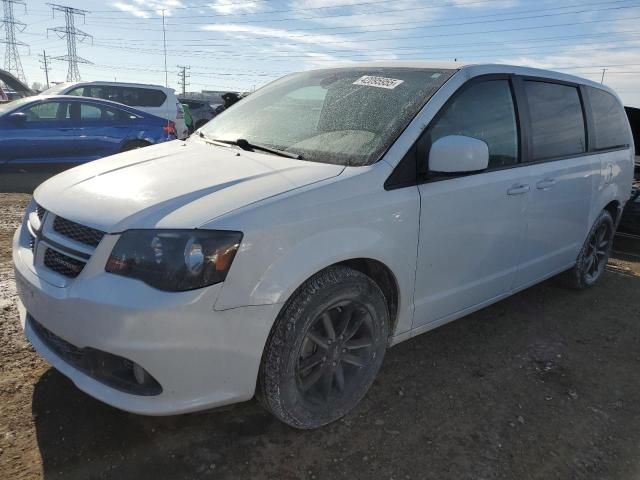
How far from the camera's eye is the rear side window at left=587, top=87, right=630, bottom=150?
4.35 m

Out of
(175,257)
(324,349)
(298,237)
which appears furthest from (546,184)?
(175,257)

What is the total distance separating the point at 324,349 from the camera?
2.48 metres

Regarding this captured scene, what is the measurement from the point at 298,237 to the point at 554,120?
8.41 feet

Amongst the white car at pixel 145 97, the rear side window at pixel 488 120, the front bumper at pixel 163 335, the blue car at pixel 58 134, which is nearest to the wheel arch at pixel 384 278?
the front bumper at pixel 163 335

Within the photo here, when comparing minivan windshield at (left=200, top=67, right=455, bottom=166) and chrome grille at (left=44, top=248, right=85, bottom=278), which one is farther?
minivan windshield at (left=200, top=67, right=455, bottom=166)

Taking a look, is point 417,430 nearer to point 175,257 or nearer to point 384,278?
point 384,278

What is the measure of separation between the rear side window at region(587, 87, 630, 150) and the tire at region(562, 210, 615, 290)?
65 centimetres

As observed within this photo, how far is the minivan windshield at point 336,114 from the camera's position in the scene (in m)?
2.70

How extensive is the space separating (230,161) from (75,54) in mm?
73156

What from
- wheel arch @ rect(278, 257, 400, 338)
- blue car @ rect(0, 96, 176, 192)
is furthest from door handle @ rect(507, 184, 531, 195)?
blue car @ rect(0, 96, 176, 192)

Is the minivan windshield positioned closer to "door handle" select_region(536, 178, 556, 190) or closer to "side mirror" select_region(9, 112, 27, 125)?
"door handle" select_region(536, 178, 556, 190)

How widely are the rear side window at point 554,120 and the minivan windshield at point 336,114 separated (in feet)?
2.92

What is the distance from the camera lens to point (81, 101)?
8609 mm

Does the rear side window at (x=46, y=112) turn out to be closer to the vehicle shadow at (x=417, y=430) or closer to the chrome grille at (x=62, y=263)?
the vehicle shadow at (x=417, y=430)
